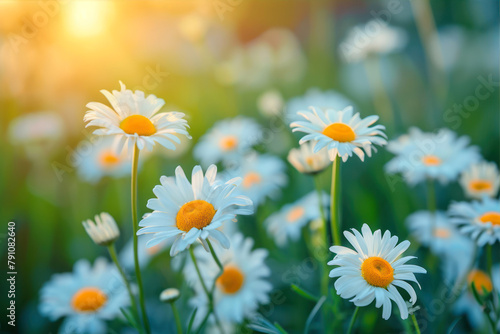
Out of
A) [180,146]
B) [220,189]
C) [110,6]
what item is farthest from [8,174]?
[220,189]

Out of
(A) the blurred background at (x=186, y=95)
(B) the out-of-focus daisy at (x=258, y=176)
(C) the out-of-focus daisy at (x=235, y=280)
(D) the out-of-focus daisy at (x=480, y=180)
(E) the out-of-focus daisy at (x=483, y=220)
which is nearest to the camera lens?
(E) the out-of-focus daisy at (x=483, y=220)

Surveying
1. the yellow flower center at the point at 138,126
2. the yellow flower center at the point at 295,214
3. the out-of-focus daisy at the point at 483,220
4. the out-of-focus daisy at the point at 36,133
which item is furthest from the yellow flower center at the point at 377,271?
the out-of-focus daisy at the point at 36,133

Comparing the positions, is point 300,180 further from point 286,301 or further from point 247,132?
point 286,301

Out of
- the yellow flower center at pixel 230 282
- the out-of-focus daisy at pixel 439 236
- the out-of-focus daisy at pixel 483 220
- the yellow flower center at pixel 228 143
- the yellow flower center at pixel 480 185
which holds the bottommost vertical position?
the out-of-focus daisy at pixel 439 236

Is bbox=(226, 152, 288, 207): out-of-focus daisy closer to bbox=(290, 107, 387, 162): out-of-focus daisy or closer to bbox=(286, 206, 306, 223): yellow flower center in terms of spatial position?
bbox=(286, 206, 306, 223): yellow flower center

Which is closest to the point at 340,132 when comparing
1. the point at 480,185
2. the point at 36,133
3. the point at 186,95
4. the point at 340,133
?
the point at 340,133

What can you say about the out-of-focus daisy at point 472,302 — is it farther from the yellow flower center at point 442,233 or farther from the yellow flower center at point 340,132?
the yellow flower center at point 340,132
